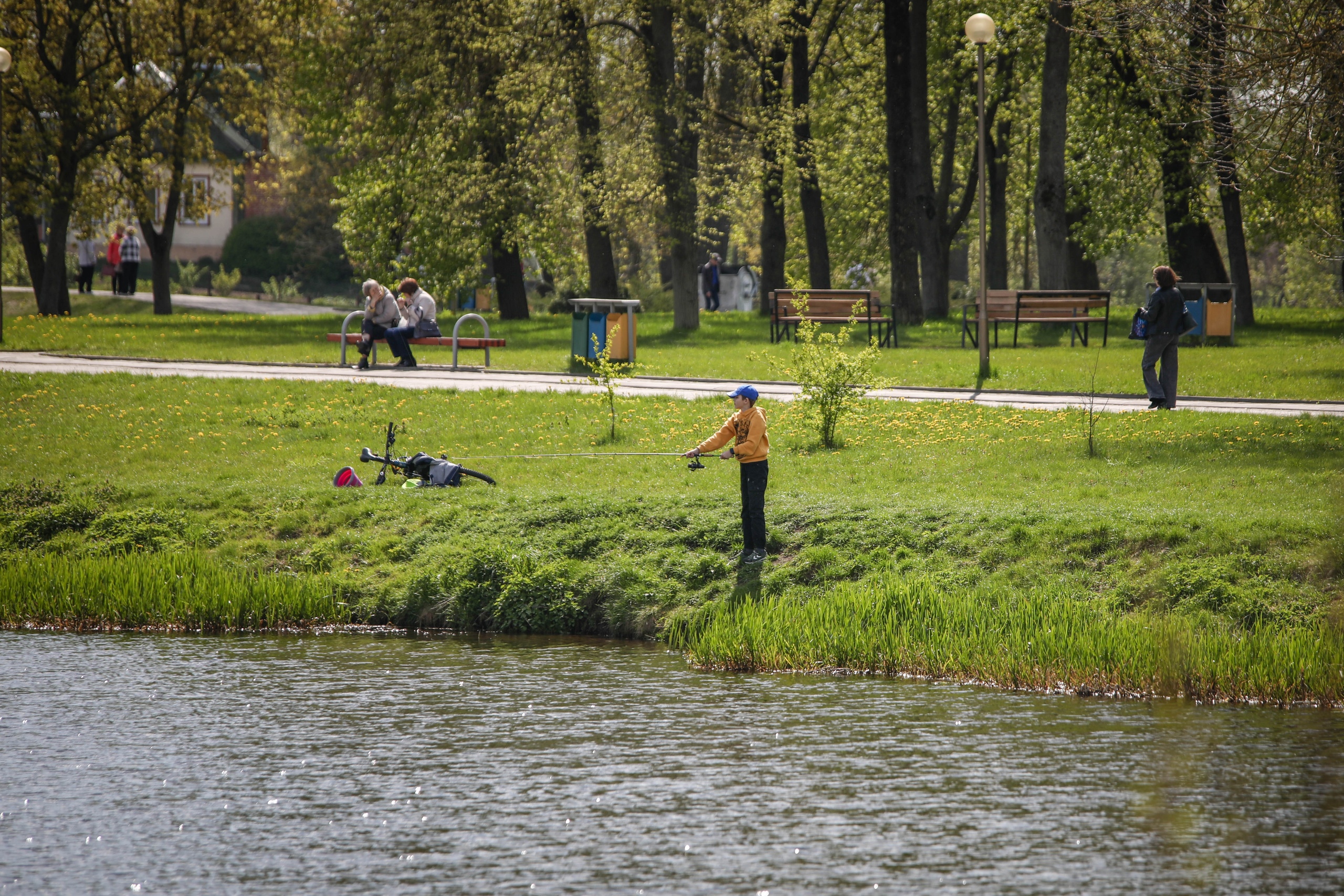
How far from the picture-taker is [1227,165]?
15.8 meters

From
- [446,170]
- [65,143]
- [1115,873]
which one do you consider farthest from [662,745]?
[65,143]

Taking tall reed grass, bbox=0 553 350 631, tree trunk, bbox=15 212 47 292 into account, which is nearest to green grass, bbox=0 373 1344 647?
tall reed grass, bbox=0 553 350 631

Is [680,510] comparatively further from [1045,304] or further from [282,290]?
[282,290]

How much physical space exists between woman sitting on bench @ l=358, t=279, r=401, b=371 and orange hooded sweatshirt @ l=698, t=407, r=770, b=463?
1089 centimetres

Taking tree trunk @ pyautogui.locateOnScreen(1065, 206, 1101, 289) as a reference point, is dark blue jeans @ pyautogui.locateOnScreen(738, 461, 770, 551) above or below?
below

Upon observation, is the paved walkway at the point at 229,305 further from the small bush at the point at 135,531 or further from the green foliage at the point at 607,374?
the small bush at the point at 135,531

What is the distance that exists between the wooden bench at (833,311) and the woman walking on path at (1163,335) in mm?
7029

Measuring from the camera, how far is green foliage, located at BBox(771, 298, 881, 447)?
52.3ft

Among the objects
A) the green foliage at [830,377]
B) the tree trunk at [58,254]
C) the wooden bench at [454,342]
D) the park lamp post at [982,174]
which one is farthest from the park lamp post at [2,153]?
the park lamp post at [982,174]

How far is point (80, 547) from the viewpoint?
14266mm

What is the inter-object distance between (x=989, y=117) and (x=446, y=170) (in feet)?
42.4

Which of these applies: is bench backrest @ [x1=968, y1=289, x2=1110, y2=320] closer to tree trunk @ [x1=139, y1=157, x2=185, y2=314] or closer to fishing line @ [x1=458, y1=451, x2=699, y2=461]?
fishing line @ [x1=458, y1=451, x2=699, y2=461]

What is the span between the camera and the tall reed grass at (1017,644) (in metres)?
9.95

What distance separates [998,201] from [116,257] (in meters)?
25.3
